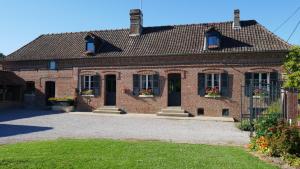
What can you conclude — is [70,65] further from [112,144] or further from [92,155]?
[92,155]

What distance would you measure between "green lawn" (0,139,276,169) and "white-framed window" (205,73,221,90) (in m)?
10.4

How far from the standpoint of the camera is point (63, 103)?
70.1 feet

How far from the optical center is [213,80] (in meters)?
18.7

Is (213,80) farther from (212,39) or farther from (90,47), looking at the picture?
(90,47)

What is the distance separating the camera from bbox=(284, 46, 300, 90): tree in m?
15.5

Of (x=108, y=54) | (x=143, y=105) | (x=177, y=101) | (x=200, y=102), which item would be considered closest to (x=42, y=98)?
(x=108, y=54)

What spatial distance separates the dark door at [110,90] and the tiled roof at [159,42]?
172 centimetres

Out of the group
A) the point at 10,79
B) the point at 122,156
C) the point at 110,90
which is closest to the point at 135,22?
the point at 110,90

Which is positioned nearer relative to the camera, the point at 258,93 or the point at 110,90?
the point at 258,93

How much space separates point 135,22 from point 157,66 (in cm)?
442

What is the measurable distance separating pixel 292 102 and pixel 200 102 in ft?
20.5

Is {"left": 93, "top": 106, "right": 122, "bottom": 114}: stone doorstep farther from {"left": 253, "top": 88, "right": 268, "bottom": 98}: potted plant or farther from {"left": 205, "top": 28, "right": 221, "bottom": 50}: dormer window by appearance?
{"left": 253, "top": 88, "right": 268, "bottom": 98}: potted plant

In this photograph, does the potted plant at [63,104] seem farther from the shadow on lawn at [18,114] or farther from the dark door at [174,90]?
the dark door at [174,90]

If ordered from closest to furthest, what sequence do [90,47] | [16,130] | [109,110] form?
[16,130] → [109,110] → [90,47]
